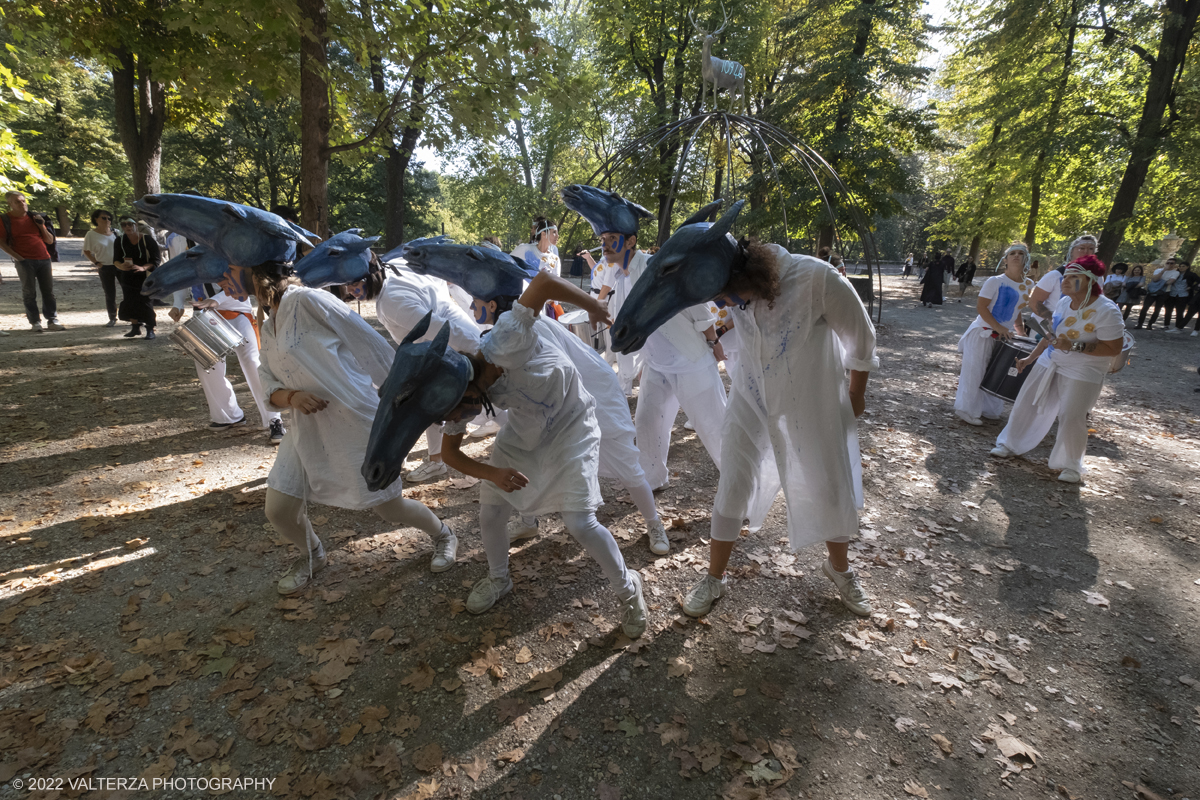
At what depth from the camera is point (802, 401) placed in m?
2.74

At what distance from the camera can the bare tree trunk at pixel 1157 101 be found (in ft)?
40.6

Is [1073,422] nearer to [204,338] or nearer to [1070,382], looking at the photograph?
[1070,382]

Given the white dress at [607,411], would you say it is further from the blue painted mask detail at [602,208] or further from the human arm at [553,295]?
the blue painted mask detail at [602,208]

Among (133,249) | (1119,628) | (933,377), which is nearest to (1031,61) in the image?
(933,377)

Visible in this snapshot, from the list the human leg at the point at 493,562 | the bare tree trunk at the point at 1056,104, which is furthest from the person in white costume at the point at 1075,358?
the bare tree trunk at the point at 1056,104

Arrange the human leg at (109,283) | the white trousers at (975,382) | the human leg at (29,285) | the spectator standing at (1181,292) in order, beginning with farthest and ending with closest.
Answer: the spectator standing at (1181,292) < the human leg at (109,283) < the human leg at (29,285) < the white trousers at (975,382)

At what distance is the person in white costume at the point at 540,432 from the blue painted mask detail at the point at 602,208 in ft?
5.20

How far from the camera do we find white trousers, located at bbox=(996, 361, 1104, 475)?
15.9ft

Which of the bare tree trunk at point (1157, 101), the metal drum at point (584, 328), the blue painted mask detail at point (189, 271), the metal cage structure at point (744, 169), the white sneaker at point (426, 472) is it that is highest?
the bare tree trunk at point (1157, 101)

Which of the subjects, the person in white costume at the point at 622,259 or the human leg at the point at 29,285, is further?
the human leg at the point at 29,285

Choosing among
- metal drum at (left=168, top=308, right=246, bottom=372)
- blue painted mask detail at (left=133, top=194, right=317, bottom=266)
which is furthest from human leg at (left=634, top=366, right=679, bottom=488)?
metal drum at (left=168, top=308, right=246, bottom=372)

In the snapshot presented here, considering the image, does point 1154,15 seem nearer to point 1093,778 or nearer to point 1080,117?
point 1080,117

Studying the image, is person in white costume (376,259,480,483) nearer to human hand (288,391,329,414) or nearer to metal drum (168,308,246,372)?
human hand (288,391,329,414)

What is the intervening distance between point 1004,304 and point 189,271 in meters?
7.75
